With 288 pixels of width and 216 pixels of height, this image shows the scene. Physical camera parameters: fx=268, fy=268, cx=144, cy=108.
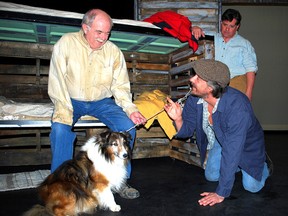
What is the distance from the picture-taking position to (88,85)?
3.31 metres

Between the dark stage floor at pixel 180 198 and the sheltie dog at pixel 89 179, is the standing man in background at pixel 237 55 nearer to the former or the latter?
the dark stage floor at pixel 180 198

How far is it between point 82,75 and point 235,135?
1879 millimetres

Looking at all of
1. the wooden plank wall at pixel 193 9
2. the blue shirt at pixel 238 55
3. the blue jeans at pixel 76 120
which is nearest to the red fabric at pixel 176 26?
the blue shirt at pixel 238 55

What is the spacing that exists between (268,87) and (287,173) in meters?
5.89

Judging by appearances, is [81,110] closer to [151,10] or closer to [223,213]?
[223,213]

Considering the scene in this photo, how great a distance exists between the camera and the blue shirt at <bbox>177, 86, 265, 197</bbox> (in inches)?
107

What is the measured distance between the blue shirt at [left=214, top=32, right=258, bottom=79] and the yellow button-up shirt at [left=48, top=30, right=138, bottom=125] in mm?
1930

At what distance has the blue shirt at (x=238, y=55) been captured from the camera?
4.40 m

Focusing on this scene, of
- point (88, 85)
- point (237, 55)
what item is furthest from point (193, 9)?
point (88, 85)

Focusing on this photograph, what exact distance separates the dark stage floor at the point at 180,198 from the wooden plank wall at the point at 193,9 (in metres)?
3.48

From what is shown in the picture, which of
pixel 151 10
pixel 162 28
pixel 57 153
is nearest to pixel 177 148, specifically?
pixel 162 28

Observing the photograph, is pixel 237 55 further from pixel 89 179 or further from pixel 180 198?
pixel 89 179

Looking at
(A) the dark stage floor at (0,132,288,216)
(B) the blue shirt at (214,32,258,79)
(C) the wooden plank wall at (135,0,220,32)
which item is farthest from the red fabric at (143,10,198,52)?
(C) the wooden plank wall at (135,0,220,32)

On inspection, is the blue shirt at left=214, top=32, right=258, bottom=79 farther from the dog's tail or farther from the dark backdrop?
the dog's tail
